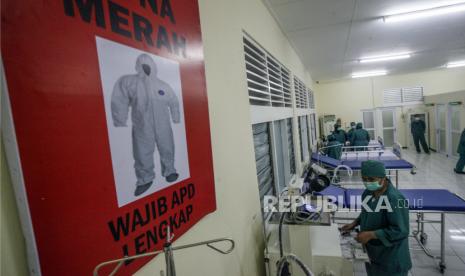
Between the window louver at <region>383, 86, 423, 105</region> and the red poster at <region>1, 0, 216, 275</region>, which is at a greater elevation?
the window louver at <region>383, 86, 423, 105</region>

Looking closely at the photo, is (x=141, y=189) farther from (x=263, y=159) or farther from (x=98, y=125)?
(x=263, y=159)

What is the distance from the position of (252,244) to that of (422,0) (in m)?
3.77

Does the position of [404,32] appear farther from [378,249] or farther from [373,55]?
[378,249]

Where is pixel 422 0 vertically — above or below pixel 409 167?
above

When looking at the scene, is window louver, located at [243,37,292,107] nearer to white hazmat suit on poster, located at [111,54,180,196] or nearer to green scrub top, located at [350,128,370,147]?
white hazmat suit on poster, located at [111,54,180,196]

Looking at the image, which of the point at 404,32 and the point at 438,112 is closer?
the point at 404,32

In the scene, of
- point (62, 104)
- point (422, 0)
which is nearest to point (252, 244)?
point (62, 104)

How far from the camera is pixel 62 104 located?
69cm

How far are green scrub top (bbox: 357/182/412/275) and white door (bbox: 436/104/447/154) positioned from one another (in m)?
9.69

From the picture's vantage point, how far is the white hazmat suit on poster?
881mm

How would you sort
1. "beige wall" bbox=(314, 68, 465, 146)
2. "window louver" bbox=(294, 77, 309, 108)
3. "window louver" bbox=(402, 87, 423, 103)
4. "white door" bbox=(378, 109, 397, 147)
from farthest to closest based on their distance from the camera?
"white door" bbox=(378, 109, 397, 147) < "window louver" bbox=(402, 87, 423, 103) < "beige wall" bbox=(314, 68, 465, 146) < "window louver" bbox=(294, 77, 309, 108)

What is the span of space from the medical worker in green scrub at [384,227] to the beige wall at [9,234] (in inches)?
87.2

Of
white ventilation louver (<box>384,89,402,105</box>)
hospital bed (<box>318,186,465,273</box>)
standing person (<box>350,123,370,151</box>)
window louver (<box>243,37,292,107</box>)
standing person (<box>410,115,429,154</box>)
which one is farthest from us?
white ventilation louver (<box>384,89,402,105</box>)

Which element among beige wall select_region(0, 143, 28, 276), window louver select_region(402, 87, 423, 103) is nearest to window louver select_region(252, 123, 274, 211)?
beige wall select_region(0, 143, 28, 276)
